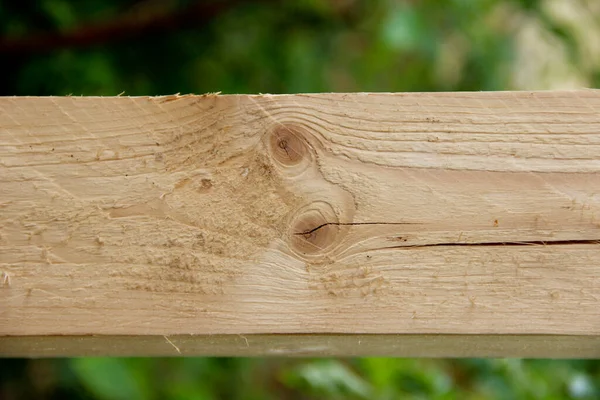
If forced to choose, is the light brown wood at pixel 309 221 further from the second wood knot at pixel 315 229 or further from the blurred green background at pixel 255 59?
the blurred green background at pixel 255 59

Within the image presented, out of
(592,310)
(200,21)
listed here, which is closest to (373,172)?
(592,310)

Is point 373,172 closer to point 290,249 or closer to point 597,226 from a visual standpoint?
point 290,249

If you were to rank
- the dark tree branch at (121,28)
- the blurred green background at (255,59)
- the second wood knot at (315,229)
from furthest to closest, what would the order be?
the dark tree branch at (121,28) < the blurred green background at (255,59) < the second wood knot at (315,229)

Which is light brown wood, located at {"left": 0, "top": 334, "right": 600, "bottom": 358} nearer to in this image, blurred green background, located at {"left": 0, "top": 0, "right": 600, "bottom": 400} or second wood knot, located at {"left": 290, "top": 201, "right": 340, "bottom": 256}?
second wood knot, located at {"left": 290, "top": 201, "right": 340, "bottom": 256}

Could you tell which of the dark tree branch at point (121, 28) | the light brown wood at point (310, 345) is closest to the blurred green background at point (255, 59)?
the dark tree branch at point (121, 28)

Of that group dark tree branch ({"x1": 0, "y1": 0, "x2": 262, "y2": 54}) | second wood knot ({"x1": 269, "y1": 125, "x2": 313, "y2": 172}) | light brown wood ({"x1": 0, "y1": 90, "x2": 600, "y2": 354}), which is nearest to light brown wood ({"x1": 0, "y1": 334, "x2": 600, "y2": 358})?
light brown wood ({"x1": 0, "y1": 90, "x2": 600, "y2": 354})

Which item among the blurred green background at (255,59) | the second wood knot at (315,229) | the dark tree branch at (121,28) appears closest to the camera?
the second wood knot at (315,229)

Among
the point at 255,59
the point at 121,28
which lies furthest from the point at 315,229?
the point at 255,59

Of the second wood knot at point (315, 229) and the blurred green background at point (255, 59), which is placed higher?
the blurred green background at point (255, 59)
